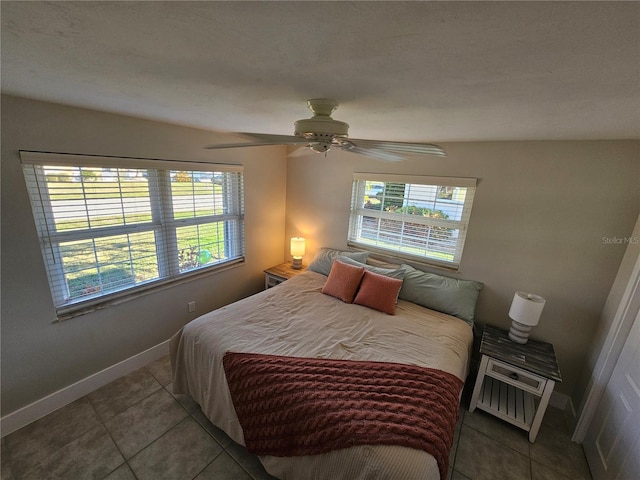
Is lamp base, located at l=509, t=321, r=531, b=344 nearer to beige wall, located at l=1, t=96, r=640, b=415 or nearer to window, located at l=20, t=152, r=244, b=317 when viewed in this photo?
beige wall, located at l=1, t=96, r=640, b=415

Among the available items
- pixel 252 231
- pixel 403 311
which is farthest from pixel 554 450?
pixel 252 231

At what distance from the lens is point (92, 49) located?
817mm

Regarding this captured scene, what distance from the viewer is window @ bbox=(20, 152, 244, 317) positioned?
178 centimetres

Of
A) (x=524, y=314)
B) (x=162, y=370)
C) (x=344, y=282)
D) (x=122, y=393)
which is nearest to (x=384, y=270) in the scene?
(x=344, y=282)

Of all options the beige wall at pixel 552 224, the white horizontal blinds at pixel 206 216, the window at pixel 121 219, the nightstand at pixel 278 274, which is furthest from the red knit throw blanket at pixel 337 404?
the nightstand at pixel 278 274

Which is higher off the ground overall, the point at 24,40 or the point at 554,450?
the point at 24,40

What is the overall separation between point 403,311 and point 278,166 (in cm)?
226

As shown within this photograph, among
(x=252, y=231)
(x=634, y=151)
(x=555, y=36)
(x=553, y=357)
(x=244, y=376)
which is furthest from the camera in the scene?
(x=252, y=231)

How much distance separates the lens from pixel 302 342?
73.2 inches

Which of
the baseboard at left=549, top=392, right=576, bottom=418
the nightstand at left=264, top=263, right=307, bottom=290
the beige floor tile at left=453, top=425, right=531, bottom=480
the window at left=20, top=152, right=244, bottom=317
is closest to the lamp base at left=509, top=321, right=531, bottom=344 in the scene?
the baseboard at left=549, top=392, right=576, bottom=418

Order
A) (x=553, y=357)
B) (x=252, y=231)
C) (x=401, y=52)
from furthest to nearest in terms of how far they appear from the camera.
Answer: (x=252, y=231) < (x=553, y=357) < (x=401, y=52)

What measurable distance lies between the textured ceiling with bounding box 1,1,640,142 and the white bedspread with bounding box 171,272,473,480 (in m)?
1.49

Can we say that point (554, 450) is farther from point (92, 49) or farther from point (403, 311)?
point (92, 49)

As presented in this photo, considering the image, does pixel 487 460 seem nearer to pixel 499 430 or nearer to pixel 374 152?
pixel 499 430
